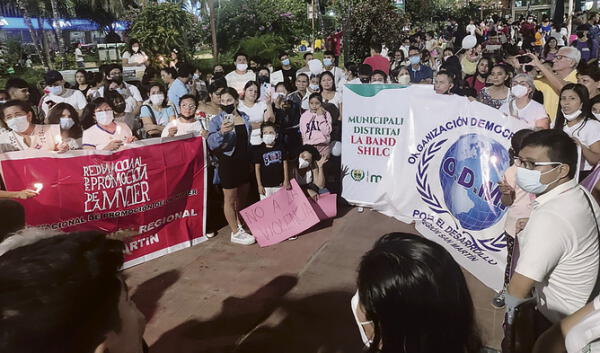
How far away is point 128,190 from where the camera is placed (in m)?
4.94

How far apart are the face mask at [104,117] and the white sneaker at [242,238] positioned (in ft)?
6.25

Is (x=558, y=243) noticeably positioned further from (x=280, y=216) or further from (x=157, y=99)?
(x=157, y=99)

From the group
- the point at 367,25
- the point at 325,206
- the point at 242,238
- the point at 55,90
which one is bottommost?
the point at 242,238

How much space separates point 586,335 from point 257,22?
909 inches

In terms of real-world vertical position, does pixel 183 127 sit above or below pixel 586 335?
above

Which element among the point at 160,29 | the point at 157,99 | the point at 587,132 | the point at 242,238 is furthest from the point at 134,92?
the point at 160,29

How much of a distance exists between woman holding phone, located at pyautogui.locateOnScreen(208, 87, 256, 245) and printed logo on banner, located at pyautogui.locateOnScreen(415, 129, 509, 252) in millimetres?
2126

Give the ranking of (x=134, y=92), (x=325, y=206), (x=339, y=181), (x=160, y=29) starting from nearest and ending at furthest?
(x=325, y=206), (x=339, y=181), (x=134, y=92), (x=160, y=29)

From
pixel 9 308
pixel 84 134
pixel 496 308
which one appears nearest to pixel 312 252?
pixel 496 308

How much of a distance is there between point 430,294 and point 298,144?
5450 millimetres

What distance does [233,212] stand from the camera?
18.2 feet

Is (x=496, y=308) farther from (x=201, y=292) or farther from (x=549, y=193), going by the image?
(x=201, y=292)

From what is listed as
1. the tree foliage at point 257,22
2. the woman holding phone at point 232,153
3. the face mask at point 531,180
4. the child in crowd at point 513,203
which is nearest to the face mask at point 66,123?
the woman holding phone at point 232,153

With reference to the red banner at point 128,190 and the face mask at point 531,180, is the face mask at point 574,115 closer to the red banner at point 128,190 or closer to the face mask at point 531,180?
the face mask at point 531,180
